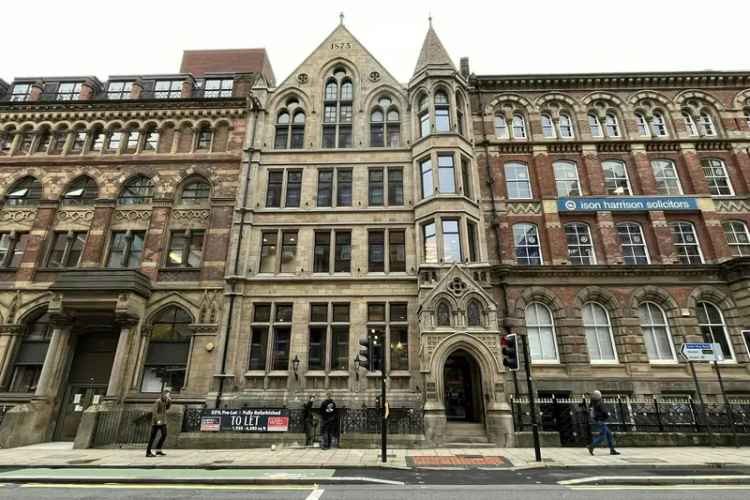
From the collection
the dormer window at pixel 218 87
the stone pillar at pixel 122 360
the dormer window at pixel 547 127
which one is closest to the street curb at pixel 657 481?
the stone pillar at pixel 122 360

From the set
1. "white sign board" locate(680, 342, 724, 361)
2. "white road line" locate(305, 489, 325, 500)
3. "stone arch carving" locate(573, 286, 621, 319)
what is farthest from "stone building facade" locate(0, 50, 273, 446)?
"white sign board" locate(680, 342, 724, 361)

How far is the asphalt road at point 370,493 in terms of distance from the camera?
24.3 feet

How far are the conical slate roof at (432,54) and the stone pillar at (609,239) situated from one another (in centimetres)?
1283

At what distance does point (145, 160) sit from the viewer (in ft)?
75.0

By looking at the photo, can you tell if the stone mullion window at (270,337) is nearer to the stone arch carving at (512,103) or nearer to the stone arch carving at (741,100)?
the stone arch carving at (512,103)

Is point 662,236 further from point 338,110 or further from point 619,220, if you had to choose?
point 338,110

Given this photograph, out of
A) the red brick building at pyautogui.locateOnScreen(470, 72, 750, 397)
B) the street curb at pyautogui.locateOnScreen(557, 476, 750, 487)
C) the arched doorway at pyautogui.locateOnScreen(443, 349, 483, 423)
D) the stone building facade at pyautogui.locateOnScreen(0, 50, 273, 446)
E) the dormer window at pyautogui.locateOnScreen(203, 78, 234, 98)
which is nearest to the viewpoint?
the street curb at pyautogui.locateOnScreen(557, 476, 750, 487)

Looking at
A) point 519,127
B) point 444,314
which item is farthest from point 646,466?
point 519,127

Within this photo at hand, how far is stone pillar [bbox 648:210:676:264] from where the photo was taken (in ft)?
65.0

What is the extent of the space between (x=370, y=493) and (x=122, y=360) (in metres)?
16.0

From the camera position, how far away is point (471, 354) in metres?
16.9

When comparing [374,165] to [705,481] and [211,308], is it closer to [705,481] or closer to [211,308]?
[211,308]

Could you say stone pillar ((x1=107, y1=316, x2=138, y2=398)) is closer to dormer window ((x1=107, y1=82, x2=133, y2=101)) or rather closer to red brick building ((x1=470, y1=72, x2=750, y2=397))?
dormer window ((x1=107, y1=82, x2=133, y2=101))

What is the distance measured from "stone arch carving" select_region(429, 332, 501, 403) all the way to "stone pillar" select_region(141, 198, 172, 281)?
15985mm
